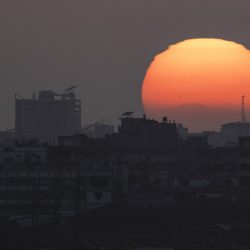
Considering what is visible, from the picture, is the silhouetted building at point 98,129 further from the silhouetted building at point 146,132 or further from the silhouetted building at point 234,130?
the silhouetted building at point 146,132

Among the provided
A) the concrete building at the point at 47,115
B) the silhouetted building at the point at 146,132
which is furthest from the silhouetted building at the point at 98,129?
the silhouetted building at the point at 146,132

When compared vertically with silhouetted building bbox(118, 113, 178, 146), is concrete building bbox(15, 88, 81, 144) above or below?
above

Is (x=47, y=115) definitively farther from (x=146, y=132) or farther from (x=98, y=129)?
(x=146, y=132)

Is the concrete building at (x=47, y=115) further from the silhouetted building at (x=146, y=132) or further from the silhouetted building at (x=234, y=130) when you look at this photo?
the silhouetted building at (x=146, y=132)

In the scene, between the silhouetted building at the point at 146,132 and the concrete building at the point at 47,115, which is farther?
the concrete building at the point at 47,115

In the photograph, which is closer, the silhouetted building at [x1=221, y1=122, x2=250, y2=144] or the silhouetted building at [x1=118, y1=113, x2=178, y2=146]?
the silhouetted building at [x1=118, y1=113, x2=178, y2=146]

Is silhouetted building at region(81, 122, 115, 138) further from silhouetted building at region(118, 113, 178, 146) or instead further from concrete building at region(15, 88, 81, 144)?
silhouetted building at region(118, 113, 178, 146)

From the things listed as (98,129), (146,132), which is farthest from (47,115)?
(146,132)

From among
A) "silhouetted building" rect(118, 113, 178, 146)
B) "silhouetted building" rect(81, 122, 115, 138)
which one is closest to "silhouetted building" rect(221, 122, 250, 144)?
"silhouetted building" rect(81, 122, 115, 138)

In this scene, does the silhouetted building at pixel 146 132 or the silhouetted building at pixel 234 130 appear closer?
the silhouetted building at pixel 146 132

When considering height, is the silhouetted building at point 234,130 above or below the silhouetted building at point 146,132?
above
